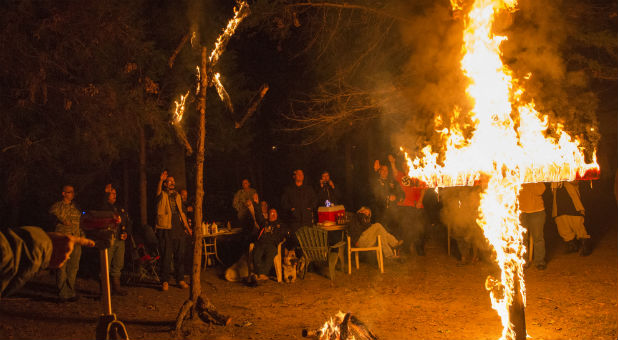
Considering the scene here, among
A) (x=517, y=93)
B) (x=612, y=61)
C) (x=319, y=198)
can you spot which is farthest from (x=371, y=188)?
(x=517, y=93)

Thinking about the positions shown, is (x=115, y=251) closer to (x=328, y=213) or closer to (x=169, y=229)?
(x=169, y=229)

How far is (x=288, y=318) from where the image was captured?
22.6 ft

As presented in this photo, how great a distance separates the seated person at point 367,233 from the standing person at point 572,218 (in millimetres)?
3411

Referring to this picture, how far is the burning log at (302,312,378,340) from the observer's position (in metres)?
5.00

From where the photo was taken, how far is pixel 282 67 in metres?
16.0

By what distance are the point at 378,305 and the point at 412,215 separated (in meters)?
3.58

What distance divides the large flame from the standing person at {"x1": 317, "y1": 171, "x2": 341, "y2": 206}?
19.9 feet

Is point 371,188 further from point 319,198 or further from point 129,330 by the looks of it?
point 129,330

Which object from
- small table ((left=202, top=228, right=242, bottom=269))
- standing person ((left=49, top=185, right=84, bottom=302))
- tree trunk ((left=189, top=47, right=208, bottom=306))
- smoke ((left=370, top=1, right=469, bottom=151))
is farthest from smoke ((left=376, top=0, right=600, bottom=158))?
standing person ((left=49, top=185, right=84, bottom=302))

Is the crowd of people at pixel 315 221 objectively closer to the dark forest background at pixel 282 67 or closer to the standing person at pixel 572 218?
the standing person at pixel 572 218

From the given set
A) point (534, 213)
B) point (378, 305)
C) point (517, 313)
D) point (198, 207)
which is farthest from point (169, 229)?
point (534, 213)

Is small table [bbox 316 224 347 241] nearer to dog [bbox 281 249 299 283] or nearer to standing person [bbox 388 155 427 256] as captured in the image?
dog [bbox 281 249 299 283]

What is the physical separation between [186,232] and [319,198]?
121 inches

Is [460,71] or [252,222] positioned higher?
[460,71]
